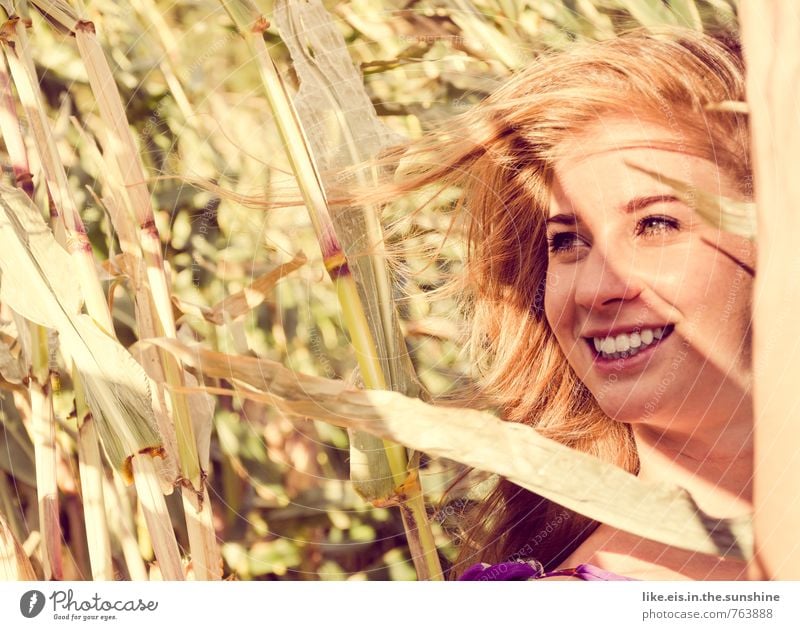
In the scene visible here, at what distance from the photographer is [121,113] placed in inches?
21.1

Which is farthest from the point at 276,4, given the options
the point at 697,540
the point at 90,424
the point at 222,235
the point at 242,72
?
the point at 697,540

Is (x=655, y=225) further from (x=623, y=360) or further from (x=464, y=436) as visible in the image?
(x=464, y=436)

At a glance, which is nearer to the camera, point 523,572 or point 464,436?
point 464,436

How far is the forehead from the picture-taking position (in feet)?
1.88

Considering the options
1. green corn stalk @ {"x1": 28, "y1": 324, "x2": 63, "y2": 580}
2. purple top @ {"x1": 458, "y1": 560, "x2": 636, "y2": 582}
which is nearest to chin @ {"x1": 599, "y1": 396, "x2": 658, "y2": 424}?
purple top @ {"x1": 458, "y1": 560, "x2": 636, "y2": 582}

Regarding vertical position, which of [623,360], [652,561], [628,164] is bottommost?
[652,561]

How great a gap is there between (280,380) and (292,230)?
0.21 m

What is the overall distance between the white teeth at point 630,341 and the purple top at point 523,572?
14cm

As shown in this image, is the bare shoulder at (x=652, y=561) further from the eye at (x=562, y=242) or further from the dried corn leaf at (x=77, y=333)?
the dried corn leaf at (x=77, y=333)

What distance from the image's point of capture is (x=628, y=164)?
0.57 metres

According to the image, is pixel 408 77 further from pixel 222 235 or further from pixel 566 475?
pixel 566 475

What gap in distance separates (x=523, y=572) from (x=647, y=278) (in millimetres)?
216

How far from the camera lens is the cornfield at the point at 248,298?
0.52 meters
